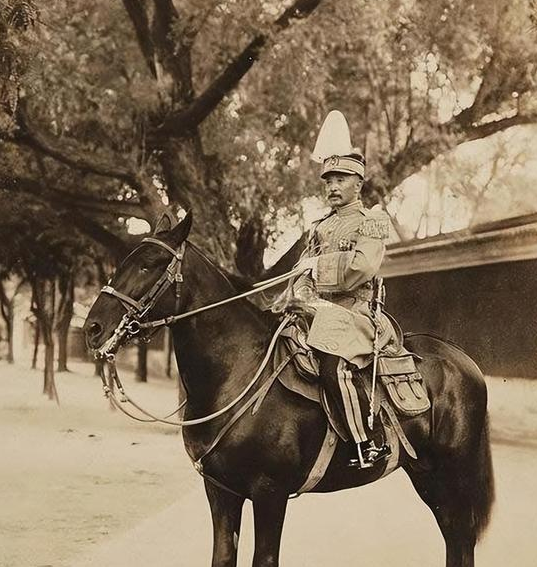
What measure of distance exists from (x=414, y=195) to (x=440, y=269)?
42cm

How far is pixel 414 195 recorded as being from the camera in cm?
433

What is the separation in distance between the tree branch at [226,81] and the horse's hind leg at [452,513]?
2185 millimetres

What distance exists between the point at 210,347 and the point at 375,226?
72 cm

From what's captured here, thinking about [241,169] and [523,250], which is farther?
[241,169]

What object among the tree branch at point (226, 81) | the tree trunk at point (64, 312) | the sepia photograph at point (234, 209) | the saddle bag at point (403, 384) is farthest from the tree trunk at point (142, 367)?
the saddle bag at point (403, 384)

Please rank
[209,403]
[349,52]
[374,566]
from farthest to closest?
[349,52], [374,566], [209,403]

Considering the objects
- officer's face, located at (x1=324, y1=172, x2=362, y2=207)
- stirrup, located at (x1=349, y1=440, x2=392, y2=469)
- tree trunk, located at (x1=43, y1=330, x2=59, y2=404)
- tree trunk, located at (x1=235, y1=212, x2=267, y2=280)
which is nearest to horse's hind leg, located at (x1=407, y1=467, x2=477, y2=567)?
stirrup, located at (x1=349, y1=440, x2=392, y2=469)

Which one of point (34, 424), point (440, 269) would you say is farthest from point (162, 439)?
point (440, 269)

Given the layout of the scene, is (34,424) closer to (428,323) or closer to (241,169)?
(241,169)

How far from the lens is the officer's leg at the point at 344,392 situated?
2771 mm

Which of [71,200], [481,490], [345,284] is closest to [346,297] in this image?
[345,284]

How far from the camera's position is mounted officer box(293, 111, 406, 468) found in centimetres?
280

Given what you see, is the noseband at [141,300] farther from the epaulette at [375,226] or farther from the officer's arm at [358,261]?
the epaulette at [375,226]

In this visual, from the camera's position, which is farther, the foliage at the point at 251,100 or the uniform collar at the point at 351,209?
the foliage at the point at 251,100
